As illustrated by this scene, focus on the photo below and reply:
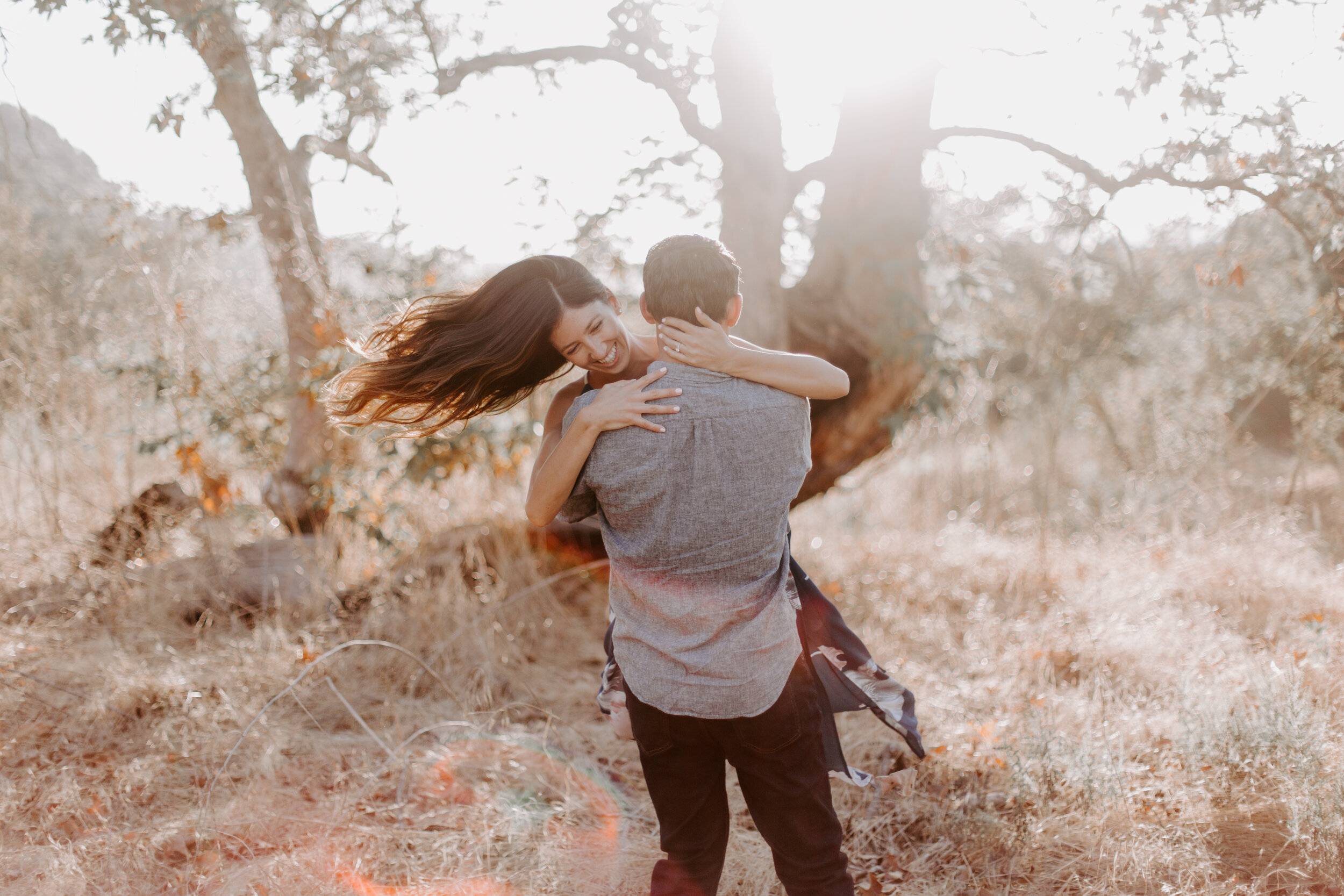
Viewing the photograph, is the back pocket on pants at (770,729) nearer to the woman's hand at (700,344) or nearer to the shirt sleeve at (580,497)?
the shirt sleeve at (580,497)

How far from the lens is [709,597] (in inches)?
59.6

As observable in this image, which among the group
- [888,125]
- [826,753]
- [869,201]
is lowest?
[826,753]

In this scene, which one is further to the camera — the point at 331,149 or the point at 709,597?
the point at 331,149

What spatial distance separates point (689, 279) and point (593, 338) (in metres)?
0.38

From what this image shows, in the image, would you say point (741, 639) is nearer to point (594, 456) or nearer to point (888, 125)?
point (594, 456)

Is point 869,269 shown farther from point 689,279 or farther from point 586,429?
point 586,429

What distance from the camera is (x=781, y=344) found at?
450 centimetres

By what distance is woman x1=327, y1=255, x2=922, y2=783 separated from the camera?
148 centimetres

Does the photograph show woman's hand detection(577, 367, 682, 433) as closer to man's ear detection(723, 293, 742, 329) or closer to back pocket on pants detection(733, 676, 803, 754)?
man's ear detection(723, 293, 742, 329)

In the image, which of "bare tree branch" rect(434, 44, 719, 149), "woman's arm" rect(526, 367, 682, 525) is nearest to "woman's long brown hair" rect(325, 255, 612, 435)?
"woman's arm" rect(526, 367, 682, 525)

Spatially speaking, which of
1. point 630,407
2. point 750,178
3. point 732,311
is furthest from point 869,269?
point 630,407

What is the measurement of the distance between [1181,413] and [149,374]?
11611 mm

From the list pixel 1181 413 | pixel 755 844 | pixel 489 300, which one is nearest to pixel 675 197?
pixel 489 300

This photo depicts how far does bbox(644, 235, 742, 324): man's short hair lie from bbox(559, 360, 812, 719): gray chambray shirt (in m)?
0.12
